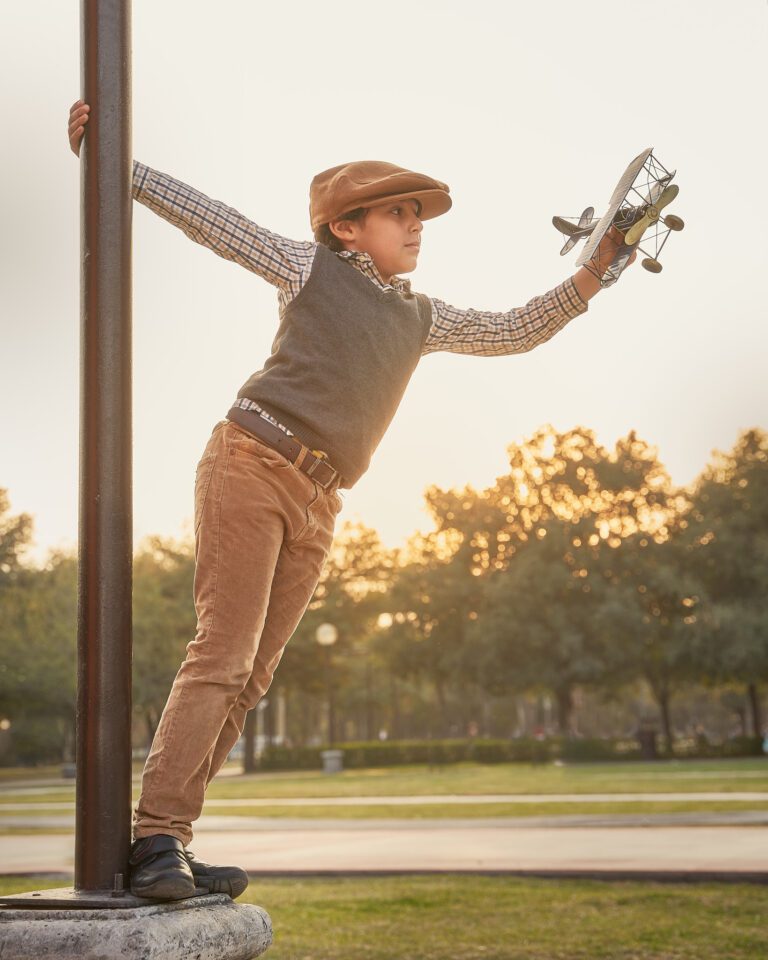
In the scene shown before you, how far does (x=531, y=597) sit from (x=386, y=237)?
4020 centimetres

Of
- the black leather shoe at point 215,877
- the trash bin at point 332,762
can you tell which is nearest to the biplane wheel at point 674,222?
the black leather shoe at point 215,877

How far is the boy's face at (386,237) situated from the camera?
3139 mm

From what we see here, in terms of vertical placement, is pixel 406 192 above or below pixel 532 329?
above

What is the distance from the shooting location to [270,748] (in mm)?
41219

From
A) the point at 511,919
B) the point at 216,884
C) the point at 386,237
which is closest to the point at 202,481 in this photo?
the point at 386,237

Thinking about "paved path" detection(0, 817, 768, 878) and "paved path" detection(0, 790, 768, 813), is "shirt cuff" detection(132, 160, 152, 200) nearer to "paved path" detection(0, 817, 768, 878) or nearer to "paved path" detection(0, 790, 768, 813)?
"paved path" detection(0, 817, 768, 878)

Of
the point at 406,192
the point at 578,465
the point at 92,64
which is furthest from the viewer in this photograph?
the point at 578,465

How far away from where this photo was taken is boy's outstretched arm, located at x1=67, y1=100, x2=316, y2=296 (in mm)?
2889

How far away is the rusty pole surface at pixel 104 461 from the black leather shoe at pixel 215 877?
0.23m

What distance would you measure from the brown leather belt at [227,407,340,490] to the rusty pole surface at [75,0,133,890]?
0.30m

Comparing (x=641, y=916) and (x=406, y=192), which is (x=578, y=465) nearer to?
(x=641, y=916)

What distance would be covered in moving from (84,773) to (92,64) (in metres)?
1.74

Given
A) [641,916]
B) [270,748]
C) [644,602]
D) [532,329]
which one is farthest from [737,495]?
[532,329]

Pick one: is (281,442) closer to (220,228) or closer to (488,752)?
(220,228)
